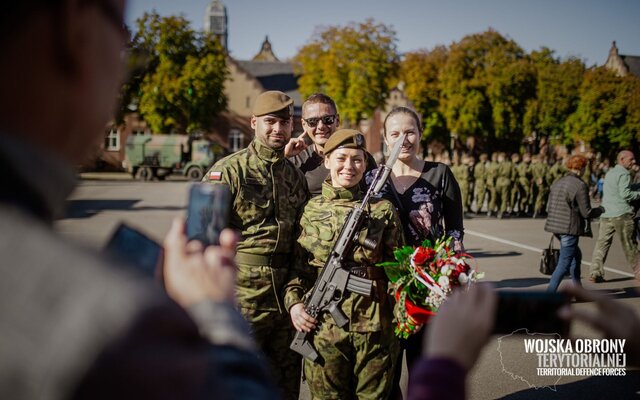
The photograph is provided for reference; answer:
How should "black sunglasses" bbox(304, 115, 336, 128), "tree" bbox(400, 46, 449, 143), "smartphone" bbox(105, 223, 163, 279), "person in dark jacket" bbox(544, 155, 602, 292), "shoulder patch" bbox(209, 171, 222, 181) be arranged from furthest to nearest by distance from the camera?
"tree" bbox(400, 46, 449, 143) < "person in dark jacket" bbox(544, 155, 602, 292) < "black sunglasses" bbox(304, 115, 336, 128) < "shoulder patch" bbox(209, 171, 222, 181) < "smartphone" bbox(105, 223, 163, 279)

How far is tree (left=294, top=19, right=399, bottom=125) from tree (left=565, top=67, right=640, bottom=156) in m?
16.2

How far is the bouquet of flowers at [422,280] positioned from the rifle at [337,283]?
23 cm

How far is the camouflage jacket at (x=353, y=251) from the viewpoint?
3.49 metres

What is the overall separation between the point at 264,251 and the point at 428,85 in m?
50.8

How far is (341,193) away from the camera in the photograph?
377cm

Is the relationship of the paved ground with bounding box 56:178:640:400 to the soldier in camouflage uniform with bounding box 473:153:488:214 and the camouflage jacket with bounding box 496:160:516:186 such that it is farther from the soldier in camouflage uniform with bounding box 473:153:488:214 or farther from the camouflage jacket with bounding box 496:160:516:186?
the camouflage jacket with bounding box 496:160:516:186

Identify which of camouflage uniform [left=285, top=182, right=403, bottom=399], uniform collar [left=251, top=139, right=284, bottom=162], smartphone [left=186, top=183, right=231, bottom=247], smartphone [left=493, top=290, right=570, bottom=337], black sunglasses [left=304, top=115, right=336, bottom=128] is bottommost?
camouflage uniform [left=285, top=182, right=403, bottom=399]

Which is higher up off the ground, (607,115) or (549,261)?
(607,115)

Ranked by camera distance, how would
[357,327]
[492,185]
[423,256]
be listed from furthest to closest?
[492,185] < [357,327] < [423,256]

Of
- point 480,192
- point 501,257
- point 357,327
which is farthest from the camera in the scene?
point 480,192

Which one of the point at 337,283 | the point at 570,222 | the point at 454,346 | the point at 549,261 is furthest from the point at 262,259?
the point at 549,261

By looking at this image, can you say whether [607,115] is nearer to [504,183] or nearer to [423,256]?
[504,183]

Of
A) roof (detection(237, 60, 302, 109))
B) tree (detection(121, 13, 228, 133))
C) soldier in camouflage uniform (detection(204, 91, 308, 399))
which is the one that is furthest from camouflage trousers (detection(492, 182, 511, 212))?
roof (detection(237, 60, 302, 109))

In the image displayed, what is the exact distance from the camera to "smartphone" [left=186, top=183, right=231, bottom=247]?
0.97m
